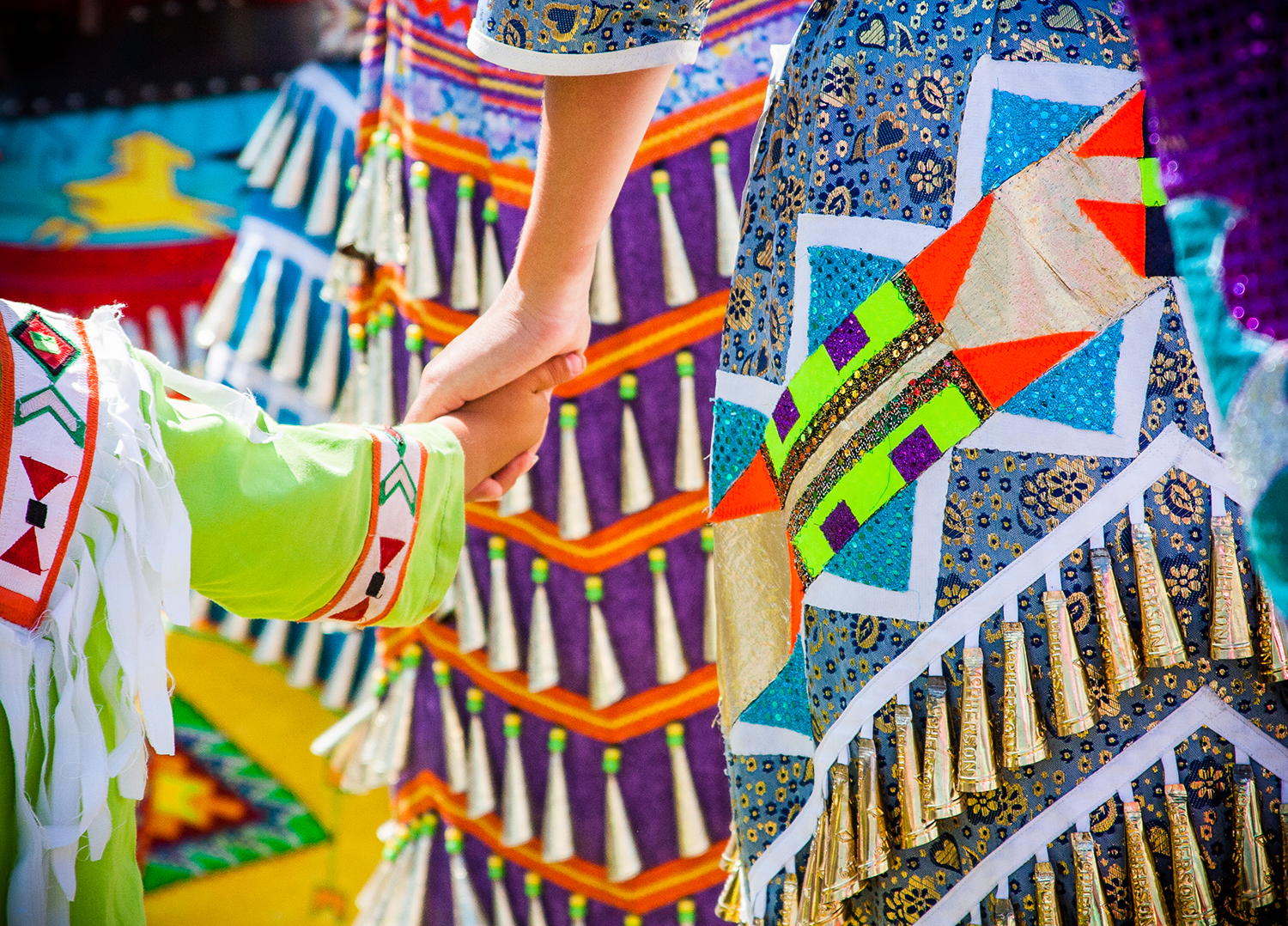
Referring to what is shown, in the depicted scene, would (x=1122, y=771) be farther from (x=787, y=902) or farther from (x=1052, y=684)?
(x=787, y=902)

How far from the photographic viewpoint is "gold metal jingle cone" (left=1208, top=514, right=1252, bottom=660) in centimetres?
54

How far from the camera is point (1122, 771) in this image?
1.83ft

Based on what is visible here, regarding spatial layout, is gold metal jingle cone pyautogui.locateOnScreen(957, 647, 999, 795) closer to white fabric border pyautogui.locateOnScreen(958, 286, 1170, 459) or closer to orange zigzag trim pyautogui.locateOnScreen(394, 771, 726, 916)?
white fabric border pyautogui.locateOnScreen(958, 286, 1170, 459)

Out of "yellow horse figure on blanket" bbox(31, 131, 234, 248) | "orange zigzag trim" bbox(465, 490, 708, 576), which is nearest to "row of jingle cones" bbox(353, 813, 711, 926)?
"orange zigzag trim" bbox(465, 490, 708, 576)

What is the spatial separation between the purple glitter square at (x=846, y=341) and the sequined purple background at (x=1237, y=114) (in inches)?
10.4

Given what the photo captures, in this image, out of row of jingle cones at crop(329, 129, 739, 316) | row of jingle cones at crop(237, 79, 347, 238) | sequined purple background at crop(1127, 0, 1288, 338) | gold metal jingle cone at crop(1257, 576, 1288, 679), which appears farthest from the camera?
row of jingle cones at crop(237, 79, 347, 238)

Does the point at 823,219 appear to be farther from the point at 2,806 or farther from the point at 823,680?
the point at 2,806

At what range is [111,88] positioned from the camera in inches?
78.5

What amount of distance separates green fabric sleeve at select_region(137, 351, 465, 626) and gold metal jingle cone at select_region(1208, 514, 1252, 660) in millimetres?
512

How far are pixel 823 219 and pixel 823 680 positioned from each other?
238mm

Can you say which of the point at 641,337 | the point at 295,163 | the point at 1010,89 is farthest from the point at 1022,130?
the point at 295,163

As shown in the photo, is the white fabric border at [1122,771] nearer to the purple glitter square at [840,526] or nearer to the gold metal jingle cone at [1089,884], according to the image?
the gold metal jingle cone at [1089,884]

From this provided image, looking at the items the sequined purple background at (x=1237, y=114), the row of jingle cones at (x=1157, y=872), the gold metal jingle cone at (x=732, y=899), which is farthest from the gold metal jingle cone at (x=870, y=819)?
the sequined purple background at (x=1237, y=114)

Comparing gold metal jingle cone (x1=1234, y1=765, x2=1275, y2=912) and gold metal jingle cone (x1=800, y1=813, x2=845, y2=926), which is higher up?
gold metal jingle cone (x1=1234, y1=765, x2=1275, y2=912)
